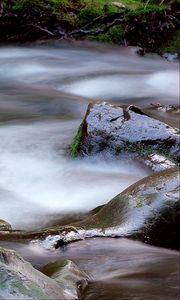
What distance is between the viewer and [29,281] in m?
2.09

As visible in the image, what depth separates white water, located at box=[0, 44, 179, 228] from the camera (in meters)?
4.41

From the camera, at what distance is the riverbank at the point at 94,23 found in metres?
10.3

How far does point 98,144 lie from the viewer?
5.00 metres

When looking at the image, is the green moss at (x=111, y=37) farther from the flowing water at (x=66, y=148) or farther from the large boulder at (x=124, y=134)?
the large boulder at (x=124, y=134)

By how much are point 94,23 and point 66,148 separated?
5.84 meters

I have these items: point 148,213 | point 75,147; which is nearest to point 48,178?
point 75,147

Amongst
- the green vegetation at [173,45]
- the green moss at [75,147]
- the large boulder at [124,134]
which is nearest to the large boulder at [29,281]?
the large boulder at [124,134]

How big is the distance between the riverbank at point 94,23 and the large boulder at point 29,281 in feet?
26.5

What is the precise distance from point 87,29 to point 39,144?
5474mm

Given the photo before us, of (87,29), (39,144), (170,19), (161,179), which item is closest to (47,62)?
(87,29)

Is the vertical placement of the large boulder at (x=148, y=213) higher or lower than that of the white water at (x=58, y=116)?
higher

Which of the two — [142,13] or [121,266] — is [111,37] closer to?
[142,13]

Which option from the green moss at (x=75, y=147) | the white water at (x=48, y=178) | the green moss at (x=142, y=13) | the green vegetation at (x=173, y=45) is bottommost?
the white water at (x=48, y=178)

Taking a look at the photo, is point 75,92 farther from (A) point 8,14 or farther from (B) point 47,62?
(A) point 8,14
